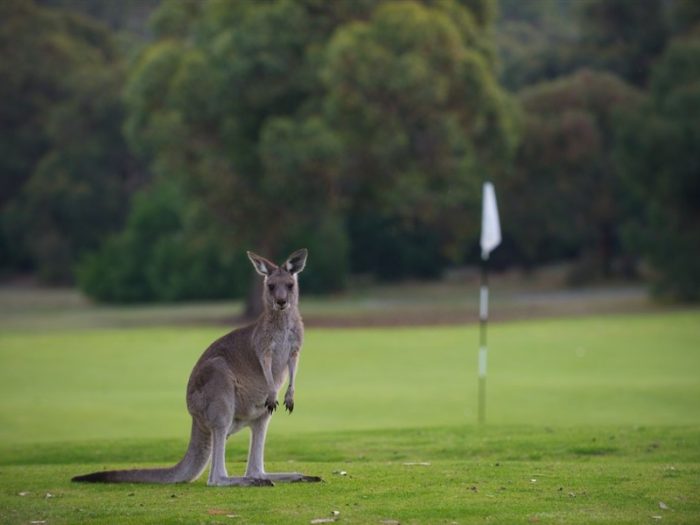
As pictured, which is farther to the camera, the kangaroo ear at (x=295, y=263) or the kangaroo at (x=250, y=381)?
the kangaroo ear at (x=295, y=263)

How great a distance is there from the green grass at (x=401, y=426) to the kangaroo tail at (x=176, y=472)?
0.13m

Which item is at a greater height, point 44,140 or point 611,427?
point 44,140

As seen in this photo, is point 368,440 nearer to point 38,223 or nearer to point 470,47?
point 470,47

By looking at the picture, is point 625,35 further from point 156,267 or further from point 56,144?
point 56,144

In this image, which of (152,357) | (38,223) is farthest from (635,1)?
(152,357)

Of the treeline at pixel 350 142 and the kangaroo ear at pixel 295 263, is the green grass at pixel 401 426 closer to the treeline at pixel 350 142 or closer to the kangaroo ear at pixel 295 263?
the kangaroo ear at pixel 295 263

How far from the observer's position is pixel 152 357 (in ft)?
83.2

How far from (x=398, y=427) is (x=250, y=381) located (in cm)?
587

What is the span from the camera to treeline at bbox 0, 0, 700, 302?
3531 centimetres

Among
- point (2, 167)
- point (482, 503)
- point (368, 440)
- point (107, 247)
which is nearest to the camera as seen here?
point (482, 503)

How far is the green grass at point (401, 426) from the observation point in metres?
8.04

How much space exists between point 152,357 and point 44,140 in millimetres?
36212

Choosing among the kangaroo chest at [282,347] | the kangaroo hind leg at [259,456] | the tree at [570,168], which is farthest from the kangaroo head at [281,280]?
the tree at [570,168]

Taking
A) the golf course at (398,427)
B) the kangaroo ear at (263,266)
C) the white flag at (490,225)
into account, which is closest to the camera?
the golf course at (398,427)
